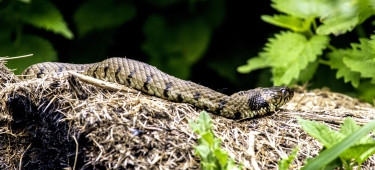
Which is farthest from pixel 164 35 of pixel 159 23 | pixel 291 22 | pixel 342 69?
pixel 342 69

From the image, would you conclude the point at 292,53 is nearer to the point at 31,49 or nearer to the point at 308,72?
the point at 308,72

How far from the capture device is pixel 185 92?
13.3ft

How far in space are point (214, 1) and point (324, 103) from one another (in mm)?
2948

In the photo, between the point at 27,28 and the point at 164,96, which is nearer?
the point at 164,96

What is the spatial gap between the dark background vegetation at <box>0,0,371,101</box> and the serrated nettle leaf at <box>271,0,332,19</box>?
111 cm

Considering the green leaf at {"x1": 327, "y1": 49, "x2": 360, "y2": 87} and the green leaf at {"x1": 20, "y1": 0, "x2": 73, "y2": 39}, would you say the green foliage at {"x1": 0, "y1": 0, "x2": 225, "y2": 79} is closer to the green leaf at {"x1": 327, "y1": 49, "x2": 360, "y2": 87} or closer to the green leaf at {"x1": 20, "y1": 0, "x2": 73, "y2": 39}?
the green leaf at {"x1": 20, "y1": 0, "x2": 73, "y2": 39}

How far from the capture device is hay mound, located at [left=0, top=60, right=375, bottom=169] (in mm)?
2992

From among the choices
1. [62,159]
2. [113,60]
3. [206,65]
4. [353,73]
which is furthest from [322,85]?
[62,159]

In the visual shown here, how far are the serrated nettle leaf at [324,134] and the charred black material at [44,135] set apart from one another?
164 centimetres

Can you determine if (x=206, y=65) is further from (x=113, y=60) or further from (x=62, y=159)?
(x=62, y=159)

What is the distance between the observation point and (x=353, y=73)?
514 cm

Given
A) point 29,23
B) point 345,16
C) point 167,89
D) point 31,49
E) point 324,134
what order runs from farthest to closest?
point 29,23, point 31,49, point 345,16, point 167,89, point 324,134

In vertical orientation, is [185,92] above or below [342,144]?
above

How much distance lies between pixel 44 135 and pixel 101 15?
404 cm
